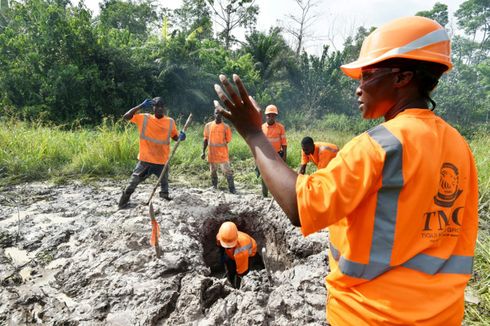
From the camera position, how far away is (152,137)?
16.9ft

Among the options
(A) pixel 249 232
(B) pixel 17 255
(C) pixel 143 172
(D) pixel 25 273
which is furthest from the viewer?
(A) pixel 249 232

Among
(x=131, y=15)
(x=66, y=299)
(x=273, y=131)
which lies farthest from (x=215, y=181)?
(x=131, y=15)

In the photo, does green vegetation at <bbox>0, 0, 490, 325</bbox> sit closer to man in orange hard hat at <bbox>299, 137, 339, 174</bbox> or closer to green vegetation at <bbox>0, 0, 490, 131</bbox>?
green vegetation at <bbox>0, 0, 490, 131</bbox>

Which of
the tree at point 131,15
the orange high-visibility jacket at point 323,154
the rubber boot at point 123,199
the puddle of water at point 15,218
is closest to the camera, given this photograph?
the puddle of water at point 15,218

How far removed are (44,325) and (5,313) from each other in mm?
433

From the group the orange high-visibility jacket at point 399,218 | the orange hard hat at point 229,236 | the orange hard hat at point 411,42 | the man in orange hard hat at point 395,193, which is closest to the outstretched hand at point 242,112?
the man in orange hard hat at point 395,193

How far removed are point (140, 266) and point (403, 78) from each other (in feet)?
9.54

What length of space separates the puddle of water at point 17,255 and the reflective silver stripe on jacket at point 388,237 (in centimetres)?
379

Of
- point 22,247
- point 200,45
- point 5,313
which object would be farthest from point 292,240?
point 200,45

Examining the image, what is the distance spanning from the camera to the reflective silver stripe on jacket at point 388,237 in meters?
0.84

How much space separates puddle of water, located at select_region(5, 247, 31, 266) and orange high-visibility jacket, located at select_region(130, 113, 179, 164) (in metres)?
2.00

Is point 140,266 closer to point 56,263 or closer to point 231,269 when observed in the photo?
point 56,263

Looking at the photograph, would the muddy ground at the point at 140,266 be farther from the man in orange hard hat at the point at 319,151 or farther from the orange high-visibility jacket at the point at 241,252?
the man in orange hard hat at the point at 319,151

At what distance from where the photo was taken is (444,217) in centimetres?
92
